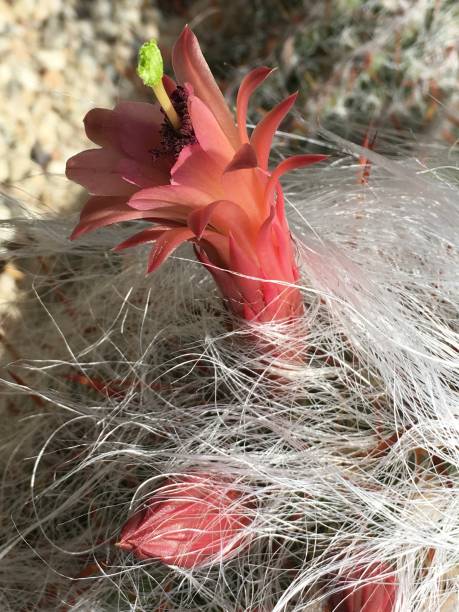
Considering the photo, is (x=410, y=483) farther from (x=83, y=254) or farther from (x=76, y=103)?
(x=76, y=103)

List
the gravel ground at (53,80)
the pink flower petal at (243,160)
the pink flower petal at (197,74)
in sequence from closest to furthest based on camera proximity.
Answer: the pink flower petal at (243,160)
the pink flower petal at (197,74)
the gravel ground at (53,80)

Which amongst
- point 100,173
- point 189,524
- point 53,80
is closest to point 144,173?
point 100,173

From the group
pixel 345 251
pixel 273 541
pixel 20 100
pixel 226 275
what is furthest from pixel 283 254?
pixel 20 100

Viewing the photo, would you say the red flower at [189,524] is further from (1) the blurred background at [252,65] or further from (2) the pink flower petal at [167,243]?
(1) the blurred background at [252,65]

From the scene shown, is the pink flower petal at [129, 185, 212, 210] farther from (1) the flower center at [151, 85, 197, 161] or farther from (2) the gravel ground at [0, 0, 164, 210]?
(2) the gravel ground at [0, 0, 164, 210]

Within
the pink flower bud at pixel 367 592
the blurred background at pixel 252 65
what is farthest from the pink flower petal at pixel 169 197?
the blurred background at pixel 252 65

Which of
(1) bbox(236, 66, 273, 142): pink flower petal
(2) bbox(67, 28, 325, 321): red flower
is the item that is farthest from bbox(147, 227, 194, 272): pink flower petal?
(1) bbox(236, 66, 273, 142): pink flower petal

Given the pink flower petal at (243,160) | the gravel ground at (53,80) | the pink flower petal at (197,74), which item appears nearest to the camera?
the pink flower petal at (243,160)
